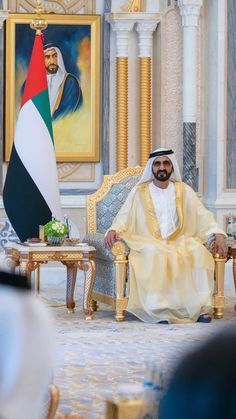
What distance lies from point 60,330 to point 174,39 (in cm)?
445

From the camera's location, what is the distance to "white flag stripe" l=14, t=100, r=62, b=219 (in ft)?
32.1

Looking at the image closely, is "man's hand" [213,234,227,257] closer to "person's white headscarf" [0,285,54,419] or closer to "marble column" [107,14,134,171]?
"marble column" [107,14,134,171]

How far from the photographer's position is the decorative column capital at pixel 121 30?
11.5 metres

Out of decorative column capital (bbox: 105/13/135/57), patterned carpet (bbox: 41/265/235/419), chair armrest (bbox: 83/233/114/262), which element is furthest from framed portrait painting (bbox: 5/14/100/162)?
chair armrest (bbox: 83/233/114/262)

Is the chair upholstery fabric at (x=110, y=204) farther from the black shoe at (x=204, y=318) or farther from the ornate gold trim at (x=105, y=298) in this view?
the black shoe at (x=204, y=318)

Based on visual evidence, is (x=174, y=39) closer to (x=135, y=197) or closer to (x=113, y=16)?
(x=113, y=16)

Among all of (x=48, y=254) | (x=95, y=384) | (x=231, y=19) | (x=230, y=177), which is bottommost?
(x=95, y=384)

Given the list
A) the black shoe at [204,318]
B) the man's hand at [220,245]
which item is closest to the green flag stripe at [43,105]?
the man's hand at [220,245]

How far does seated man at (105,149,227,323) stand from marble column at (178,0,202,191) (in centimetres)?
220

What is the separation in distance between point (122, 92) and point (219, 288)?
337 cm

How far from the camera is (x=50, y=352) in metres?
1.11

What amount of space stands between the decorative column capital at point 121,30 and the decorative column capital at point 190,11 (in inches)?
22.6

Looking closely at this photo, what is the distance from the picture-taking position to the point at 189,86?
1136cm

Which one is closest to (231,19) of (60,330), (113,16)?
(113,16)
